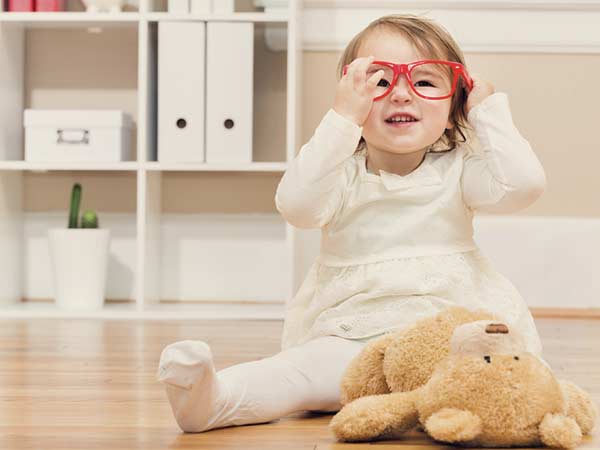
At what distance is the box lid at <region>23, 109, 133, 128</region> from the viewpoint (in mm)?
2307

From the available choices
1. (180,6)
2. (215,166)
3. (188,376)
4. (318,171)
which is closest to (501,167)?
(318,171)

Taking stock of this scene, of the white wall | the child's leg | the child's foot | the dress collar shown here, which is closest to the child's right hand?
the dress collar

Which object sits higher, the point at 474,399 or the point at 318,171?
the point at 318,171

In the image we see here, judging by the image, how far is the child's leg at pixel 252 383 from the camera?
0.91m

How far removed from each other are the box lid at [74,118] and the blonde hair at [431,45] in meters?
1.05

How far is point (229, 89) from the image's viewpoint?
88.7 inches

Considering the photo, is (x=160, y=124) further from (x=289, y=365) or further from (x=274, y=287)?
(x=289, y=365)

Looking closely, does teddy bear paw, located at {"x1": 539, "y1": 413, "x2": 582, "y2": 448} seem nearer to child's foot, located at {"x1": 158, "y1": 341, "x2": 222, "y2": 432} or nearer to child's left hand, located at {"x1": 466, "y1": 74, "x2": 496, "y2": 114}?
child's foot, located at {"x1": 158, "y1": 341, "x2": 222, "y2": 432}

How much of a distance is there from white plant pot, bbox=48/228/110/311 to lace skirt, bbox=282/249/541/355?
1.12 m

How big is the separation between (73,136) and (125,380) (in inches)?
42.6

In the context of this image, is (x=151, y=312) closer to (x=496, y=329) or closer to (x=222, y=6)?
(x=222, y=6)

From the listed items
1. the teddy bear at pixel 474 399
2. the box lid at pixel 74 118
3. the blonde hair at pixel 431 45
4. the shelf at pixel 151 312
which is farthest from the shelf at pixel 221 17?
the teddy bear at pixel 474 399

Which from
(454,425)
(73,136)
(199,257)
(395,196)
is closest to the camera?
(454,425)

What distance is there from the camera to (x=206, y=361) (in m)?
0.90
